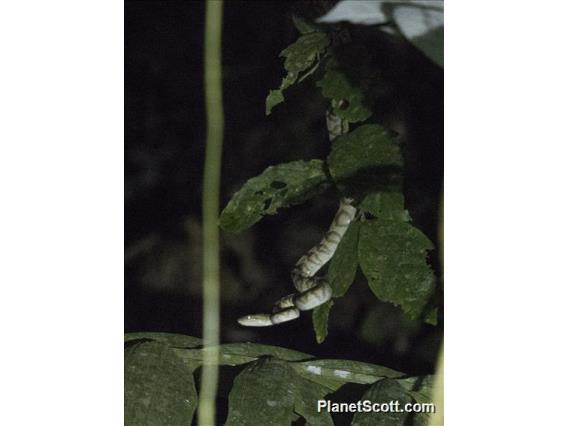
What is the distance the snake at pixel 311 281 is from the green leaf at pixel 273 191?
1.2 inches

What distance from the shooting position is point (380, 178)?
3.13 feet

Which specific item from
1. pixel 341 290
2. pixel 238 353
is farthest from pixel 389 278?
pixel 238 353

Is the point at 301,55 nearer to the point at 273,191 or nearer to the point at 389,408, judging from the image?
the point at 273,191

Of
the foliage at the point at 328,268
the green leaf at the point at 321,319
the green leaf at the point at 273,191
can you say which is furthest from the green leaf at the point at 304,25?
the green leaf at the point at 321,319

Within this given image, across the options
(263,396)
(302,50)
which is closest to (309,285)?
(263,396)

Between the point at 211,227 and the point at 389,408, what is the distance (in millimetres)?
223

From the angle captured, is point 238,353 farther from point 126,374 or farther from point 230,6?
point 230,6

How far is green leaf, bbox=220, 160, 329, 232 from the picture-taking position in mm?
959

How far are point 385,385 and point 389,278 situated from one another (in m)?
0.10

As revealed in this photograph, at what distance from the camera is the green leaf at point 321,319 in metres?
0.96

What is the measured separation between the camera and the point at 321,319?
3.15 feet

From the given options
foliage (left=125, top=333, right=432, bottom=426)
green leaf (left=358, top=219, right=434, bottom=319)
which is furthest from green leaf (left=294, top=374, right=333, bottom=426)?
green leaf (left=358, top=219, right=434, bottom=319)

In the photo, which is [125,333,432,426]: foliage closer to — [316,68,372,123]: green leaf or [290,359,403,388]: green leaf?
[290,359,403,388]: green leaf

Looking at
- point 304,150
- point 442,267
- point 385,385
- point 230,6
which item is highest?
point 230,6
